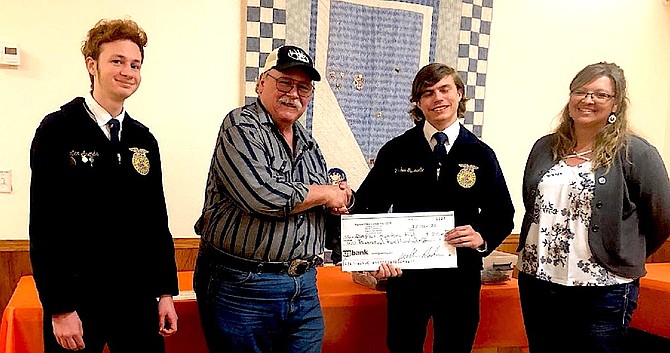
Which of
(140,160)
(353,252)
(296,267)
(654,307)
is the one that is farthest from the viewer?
(654,307)

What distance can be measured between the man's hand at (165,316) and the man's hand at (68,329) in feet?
0.73

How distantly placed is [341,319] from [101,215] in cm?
112

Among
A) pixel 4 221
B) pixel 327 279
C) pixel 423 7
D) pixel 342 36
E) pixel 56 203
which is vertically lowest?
pixel 327 279

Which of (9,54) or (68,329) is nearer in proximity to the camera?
(68,329)

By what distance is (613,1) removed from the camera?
3.10 m

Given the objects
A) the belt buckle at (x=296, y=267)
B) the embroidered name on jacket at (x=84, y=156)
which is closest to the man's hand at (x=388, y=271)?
the belt buckle at (x=296, y=267)

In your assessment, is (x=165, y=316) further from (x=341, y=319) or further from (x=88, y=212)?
(x=341, y=319)

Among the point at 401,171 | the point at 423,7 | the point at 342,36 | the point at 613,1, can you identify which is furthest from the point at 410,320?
the point at 613,1

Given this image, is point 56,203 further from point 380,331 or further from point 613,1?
point 613,1

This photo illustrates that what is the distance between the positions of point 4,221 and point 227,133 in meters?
1.27

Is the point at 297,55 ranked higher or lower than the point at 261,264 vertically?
higher

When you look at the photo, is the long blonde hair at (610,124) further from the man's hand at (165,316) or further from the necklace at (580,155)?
the man's hand at (165,316)

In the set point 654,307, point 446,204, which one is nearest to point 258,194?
point 446,204

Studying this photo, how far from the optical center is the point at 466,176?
1.78m
